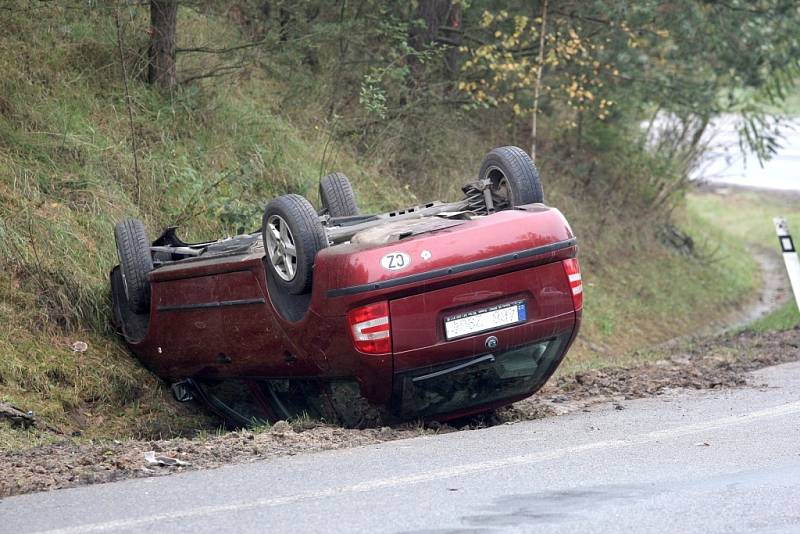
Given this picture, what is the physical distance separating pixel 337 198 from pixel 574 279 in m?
2.62

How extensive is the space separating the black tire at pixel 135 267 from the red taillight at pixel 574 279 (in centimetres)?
323

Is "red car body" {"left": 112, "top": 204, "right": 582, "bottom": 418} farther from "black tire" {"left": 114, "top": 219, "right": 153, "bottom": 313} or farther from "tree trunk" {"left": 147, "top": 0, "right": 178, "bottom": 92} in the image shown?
"tree trunk" {"left": 147, "top": 0, "right": 178, "bottom": 92}

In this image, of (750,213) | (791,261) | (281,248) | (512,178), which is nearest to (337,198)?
(512,178)

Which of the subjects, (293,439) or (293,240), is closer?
(293,439)

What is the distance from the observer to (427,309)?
21.4 feet

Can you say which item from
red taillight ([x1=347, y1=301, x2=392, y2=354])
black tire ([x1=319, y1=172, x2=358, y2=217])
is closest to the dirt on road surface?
red taillight ([x1=347, y1=301, x2=392, y2=354])

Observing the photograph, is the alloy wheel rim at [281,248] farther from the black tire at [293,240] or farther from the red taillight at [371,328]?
the red taillight at [371,328]

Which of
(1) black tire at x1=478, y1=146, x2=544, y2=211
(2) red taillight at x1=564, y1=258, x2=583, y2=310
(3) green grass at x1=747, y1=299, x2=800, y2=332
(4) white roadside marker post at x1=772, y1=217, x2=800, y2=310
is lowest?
(3) green grass at x1=747, y1=299, x2=800, y2=332

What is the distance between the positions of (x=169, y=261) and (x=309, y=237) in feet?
7.85

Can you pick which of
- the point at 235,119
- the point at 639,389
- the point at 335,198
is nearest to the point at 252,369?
the point at 335,198

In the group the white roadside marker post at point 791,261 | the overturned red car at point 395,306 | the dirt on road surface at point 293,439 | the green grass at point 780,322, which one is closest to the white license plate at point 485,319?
the overturned red car at point 395,306

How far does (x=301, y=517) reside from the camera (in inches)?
188

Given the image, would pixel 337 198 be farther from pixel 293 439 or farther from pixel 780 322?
pixel 780 322

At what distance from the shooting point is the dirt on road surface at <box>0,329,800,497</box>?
5863 mm
